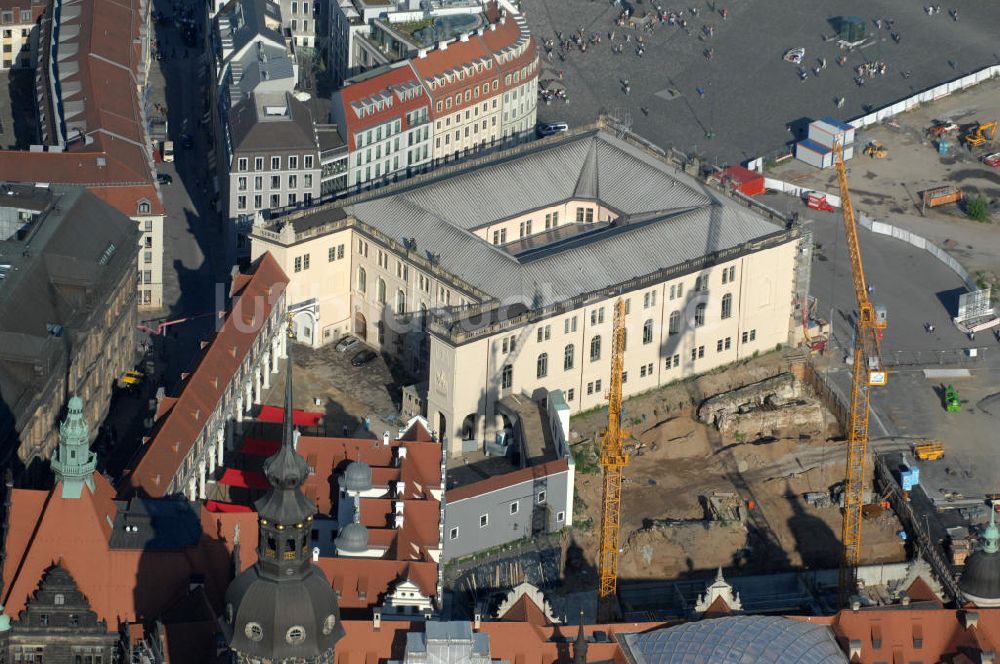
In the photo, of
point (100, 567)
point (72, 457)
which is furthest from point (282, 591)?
point (72, 457)

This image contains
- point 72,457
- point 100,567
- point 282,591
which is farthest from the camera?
point 100,567

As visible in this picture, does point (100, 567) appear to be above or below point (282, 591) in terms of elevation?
above

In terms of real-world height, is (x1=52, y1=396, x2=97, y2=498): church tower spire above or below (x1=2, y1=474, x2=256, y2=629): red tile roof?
above

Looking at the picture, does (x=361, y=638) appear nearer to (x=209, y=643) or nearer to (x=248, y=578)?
(x=209, y=643)

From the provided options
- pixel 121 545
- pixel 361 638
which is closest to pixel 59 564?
pixel 121 545

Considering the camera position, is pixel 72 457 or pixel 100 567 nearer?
pixel 72 457

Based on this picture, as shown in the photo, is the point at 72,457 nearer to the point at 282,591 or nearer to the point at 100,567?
the point at 100,567

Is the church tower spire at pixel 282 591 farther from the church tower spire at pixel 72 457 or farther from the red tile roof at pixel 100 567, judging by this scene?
the church tower spire at pixel 72 457

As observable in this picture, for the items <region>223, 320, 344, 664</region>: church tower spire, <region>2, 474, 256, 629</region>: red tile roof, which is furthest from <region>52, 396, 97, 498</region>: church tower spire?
<region>223, 320, 344, 664</region>: church tower spire

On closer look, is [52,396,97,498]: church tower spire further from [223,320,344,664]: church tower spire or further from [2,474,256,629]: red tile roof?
[223,320,344,664]: church tower spire
